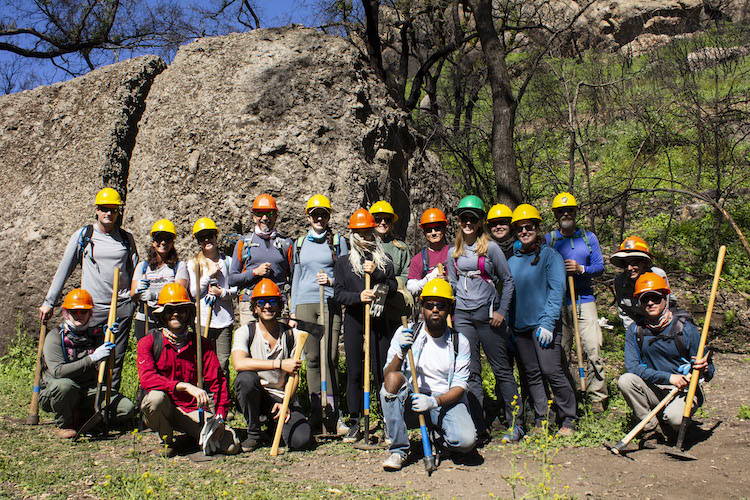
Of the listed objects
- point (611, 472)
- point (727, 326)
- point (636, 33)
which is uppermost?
point (636, 33)

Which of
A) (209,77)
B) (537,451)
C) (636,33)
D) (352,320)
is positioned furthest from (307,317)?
(636,33)

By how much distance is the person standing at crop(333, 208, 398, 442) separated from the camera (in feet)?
17.0

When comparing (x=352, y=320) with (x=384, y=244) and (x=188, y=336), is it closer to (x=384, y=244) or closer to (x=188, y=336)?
(x=384, y=244)

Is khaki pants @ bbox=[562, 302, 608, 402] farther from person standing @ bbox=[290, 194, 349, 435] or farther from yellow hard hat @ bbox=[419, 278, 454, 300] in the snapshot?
person standing @ bbox=[290, 194, 349, 435]

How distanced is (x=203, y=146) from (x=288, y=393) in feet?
13.1

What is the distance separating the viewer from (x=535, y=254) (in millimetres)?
5184

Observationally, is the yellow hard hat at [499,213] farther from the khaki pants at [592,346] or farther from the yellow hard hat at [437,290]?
the khaki pants at [592,346]

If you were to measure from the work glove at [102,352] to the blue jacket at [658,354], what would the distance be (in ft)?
13.8

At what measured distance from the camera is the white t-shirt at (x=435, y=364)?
14.9 feet

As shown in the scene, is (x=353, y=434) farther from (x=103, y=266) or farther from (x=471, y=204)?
(x=103, y=266)

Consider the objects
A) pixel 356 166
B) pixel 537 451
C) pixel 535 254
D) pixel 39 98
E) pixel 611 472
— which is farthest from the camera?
pixel 39 98

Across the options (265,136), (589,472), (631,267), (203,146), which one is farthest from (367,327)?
(203,146)

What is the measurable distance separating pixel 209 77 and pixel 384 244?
13.2ft

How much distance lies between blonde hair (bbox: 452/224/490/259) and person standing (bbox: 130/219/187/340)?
241 centimetres
